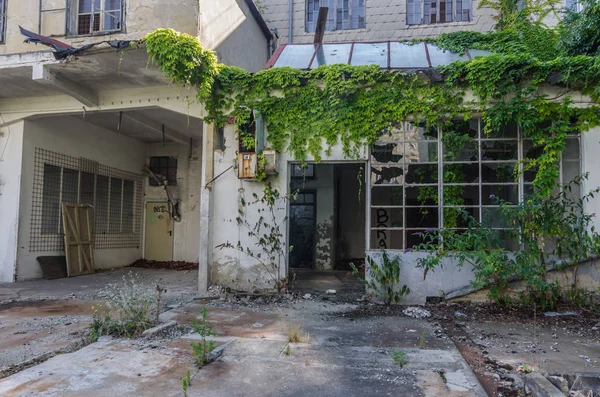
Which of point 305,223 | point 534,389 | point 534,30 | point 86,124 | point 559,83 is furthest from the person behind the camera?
point 305,223

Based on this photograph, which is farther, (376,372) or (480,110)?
(480,110)

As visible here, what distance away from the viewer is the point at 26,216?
9180 mm

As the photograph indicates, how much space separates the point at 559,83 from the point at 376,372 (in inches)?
222

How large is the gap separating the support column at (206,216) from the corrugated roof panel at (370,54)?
3.06 metres

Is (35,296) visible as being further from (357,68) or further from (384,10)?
(384,10)

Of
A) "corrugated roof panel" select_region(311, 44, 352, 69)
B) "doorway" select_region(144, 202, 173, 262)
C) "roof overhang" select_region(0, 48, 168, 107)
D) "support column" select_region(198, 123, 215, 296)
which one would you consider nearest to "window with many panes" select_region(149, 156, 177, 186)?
"doorway" select_region(144, 202, 173, 262)

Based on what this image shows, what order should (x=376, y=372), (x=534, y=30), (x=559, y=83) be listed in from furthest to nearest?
(x=534, y=30) < (x=559, y=83) < (x=376, y=372)

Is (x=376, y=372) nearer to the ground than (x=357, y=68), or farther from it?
nearer to the ground

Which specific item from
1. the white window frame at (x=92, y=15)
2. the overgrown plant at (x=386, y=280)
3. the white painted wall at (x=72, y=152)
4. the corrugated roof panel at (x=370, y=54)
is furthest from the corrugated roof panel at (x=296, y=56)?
the white painted wall at (x=72, y=152)

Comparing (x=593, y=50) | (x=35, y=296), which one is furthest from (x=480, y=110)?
(x=35, y=296)

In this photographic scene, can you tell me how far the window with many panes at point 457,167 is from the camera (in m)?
7.03

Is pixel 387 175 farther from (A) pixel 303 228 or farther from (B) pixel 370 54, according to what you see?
(A) pixel 303 228

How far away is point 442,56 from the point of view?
854 centimetres

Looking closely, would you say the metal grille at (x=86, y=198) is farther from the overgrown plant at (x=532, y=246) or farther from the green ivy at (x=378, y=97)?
the overgrown plant at (x=532, y=246)
